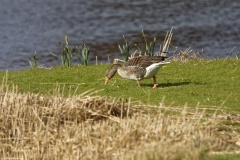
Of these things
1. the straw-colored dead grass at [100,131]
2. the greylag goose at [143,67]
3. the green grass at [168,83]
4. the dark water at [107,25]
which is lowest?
the straw-colored dead grass at [100,131]

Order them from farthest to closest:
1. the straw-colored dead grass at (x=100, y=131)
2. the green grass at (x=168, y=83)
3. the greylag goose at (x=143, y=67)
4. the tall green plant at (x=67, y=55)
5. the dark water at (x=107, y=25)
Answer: the dark water at (x=107, y=25), the tall green plant at (x=67, y=55), the greylag goose at (x=143, y=67), the green grass at (x=168, y=83), the straw-colored dead grass at (x=100, y=131)

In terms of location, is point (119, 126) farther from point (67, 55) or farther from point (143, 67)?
point (67, 55)

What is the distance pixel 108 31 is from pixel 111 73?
16.3 metres

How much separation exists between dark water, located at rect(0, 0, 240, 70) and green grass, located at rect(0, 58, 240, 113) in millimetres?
7736

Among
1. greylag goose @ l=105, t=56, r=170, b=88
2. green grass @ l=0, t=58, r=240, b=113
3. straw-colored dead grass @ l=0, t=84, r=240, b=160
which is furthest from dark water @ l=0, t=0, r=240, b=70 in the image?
straw-colored dead grass @ l=0, t=84, r=240, b=160

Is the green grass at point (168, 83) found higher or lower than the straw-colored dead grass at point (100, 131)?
higher

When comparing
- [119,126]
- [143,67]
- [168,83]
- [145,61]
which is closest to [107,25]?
[168,83]

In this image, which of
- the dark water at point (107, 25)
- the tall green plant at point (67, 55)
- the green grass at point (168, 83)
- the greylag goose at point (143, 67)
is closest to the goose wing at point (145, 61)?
the greylag goose at point (143, 67)

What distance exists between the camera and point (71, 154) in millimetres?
9695

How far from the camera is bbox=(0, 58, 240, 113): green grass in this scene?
43.9 ft

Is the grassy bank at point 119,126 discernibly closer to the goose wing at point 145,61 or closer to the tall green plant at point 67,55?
the goose wing at point 145,61

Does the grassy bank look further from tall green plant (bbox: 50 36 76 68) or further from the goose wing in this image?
tall green plant (bbox: 50 36 76 68)

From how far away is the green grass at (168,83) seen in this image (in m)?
13.4

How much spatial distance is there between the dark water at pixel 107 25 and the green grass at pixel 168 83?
7736 mm
